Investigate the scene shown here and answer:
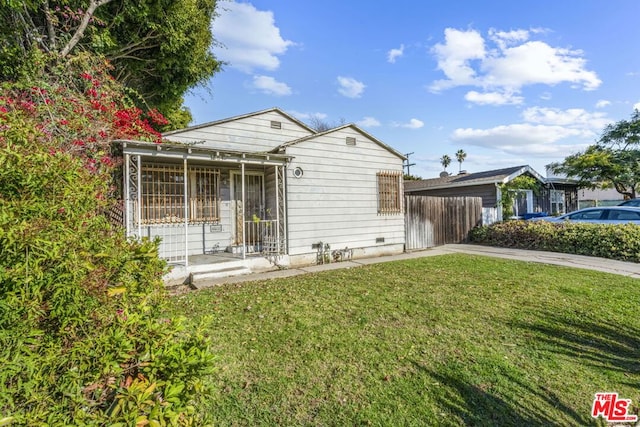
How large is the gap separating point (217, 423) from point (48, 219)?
1.90 meters

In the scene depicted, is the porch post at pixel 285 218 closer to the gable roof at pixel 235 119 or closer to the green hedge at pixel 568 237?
the gable roof at pixel 235 119

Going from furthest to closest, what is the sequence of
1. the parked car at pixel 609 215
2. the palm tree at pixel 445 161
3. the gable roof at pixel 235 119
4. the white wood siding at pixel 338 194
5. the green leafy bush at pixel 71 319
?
the palm tree at pixel 445 161 → the parked car at pixel 609 215 → the gable roof at pixel 235 119 → the white wood siding at pixel 338 194 → the green leafy bush at pixel 71 319

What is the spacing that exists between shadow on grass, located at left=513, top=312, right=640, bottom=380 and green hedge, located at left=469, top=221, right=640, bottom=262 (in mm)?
6893

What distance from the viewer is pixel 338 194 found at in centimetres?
921

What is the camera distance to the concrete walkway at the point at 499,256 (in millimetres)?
7375

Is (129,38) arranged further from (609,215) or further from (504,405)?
(609,215)

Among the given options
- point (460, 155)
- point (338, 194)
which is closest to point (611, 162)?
point (338, 194)

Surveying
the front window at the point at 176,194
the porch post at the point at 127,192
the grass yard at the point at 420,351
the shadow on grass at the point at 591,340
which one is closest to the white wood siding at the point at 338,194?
the front window at the point at 176,194

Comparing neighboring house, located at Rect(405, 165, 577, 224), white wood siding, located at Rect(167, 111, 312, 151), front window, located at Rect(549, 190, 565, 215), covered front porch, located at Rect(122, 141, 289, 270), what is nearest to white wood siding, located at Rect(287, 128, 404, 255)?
covered front porch, located at Rect(122, 141, 289, 270)

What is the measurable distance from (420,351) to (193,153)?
19.7ft

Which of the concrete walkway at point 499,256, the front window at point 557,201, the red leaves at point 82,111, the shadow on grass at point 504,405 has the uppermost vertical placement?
the red leaves at point 82,111

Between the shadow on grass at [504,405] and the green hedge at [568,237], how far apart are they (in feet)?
30.4

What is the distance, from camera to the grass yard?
103 inches

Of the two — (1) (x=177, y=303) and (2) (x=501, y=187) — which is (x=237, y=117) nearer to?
(1) (x=177, y=303)
